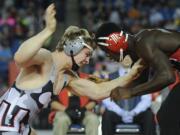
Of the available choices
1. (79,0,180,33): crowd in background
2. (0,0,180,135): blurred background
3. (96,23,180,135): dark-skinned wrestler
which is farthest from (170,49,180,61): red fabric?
(79,0,180,33): crowd in background

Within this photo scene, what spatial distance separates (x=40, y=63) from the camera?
4.51m

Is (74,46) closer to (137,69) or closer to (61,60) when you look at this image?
→ (61,60)

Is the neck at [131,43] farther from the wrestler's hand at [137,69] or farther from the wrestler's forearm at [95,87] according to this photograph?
the wrestler's forearm at [95,87]

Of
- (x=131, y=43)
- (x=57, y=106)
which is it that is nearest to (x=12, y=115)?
(x=131, y=43)

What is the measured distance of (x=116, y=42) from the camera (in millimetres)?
4875

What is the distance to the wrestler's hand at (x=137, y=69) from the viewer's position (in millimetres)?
5070

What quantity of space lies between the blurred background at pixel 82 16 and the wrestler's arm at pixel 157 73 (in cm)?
903

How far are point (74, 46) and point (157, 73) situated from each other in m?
0.70

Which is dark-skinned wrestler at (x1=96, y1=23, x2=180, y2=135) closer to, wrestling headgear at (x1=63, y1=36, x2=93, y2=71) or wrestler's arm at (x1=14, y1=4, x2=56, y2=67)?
wrestling headgear at (x1=63, y1=36, x2=93, y2=71)

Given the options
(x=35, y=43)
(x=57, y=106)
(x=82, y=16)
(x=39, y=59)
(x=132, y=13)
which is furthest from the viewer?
(x=82, y=16)

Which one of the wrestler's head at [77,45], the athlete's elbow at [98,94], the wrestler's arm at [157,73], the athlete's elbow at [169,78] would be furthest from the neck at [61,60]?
the athlete's elbow at [169,78]

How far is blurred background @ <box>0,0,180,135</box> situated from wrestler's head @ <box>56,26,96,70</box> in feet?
28.8

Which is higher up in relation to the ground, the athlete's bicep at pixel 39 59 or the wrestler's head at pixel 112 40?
the wrestler's head at pixel 112 40

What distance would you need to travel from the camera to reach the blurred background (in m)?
15.0
